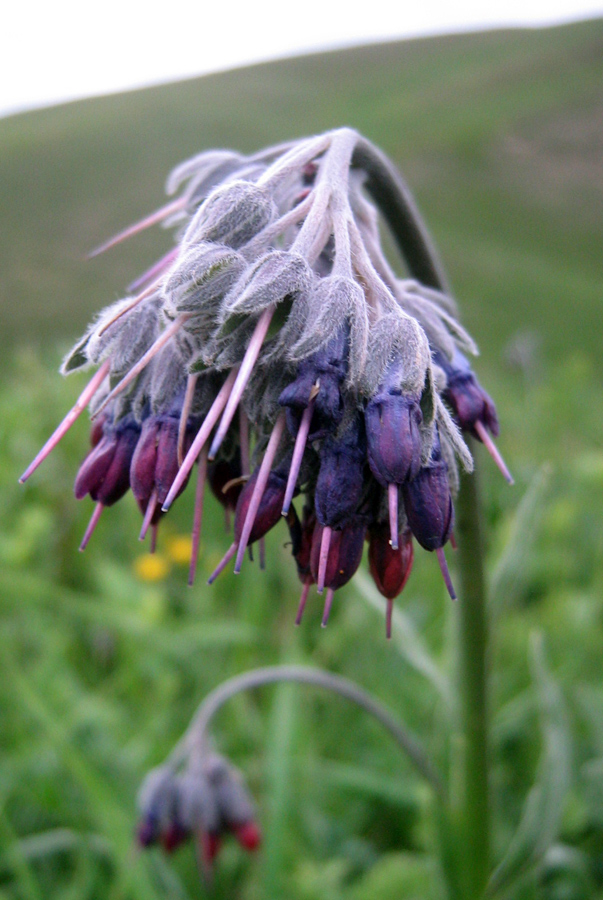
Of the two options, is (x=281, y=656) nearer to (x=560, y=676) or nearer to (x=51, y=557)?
(x=560, y=676)

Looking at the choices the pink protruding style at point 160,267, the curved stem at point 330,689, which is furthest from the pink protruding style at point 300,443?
the curved stem at point 330,689

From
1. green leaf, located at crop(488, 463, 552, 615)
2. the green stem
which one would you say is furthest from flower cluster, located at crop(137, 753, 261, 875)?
green leaf, located at crop(488, 463, 552, 615)

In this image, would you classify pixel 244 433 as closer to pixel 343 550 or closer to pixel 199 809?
pixel 343 550

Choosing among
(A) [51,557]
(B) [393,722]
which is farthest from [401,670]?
(A) [51,557]

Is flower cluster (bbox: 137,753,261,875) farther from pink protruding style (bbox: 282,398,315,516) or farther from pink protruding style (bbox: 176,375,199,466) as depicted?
pink protruding style (bbox: 282,398,315,516)

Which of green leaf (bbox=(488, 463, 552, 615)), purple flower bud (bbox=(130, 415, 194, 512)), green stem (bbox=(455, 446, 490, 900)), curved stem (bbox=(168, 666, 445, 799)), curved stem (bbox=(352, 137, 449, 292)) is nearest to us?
purple flower bud (bbox=(130, 415, 194, 512))

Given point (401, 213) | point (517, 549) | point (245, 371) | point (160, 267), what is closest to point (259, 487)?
point (245, 371)
